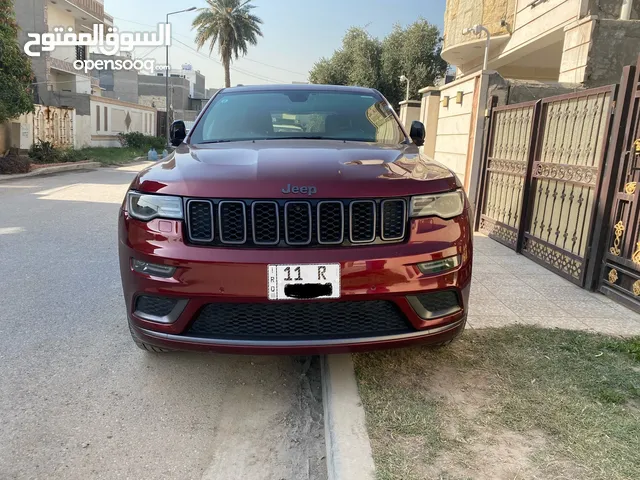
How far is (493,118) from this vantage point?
23.8 ft

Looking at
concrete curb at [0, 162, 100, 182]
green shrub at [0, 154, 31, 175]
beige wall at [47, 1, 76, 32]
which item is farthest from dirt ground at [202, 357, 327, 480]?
beige wall at [47, 1, 76, 32]

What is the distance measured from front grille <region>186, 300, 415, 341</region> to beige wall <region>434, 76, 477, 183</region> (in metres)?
6.97

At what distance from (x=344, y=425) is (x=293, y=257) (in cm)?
82

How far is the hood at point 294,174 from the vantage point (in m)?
2.45

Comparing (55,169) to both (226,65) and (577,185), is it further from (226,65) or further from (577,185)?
(226,65)

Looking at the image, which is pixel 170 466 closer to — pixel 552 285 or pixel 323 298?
pixel 323 298

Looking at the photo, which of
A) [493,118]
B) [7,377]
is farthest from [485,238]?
[7,377]

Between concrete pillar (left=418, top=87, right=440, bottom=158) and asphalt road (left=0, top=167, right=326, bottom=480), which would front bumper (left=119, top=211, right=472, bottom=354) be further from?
concrete pillar (left=418, top=87, right=440, bottom=158)

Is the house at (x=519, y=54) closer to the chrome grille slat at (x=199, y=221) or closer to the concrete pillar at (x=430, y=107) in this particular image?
the concrete pillar at (x=430, y=107)

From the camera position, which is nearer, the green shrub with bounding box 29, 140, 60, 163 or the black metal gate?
the black metal gate

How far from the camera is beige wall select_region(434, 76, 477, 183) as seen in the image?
8953 mm

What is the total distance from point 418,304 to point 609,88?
10.7 ft

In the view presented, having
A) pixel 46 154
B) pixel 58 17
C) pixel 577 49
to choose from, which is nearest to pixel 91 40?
pixel 58 17

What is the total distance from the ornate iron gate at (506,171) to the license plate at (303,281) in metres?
4.36
